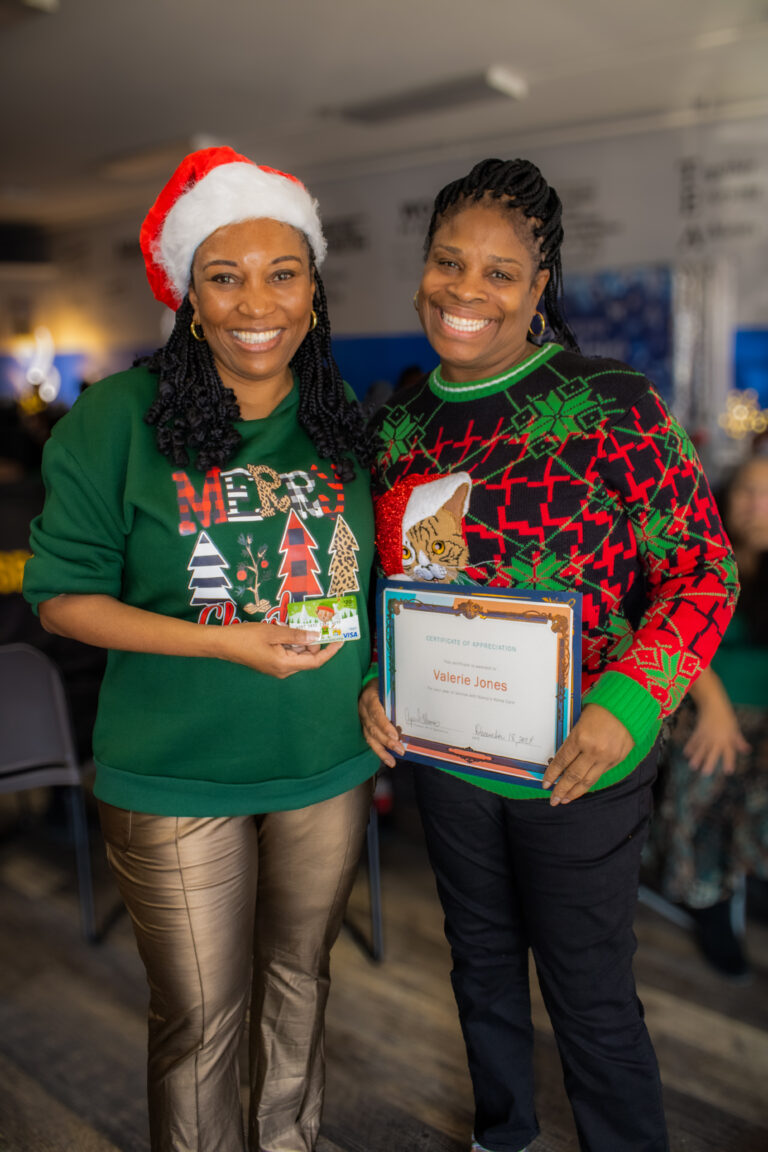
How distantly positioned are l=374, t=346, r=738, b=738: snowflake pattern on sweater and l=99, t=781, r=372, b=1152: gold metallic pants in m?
0.54

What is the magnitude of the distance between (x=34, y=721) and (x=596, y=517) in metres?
1.84

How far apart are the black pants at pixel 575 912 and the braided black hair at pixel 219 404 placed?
614 millimetres

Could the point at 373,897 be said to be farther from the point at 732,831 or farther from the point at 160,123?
the point at 160,123

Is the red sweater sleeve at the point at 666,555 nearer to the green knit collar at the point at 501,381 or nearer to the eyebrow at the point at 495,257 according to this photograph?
the green knit collar at the point at 501,381

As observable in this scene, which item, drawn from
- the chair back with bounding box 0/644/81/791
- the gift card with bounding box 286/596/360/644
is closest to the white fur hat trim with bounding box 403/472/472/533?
the gift card with bounding box 286/596/360/644

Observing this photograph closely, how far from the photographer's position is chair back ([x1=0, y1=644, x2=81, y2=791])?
2.43m

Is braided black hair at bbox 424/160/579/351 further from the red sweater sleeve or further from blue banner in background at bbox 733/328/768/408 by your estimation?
blue banner in background at bbox 733/328/768/408

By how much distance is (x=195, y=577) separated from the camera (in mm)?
1333

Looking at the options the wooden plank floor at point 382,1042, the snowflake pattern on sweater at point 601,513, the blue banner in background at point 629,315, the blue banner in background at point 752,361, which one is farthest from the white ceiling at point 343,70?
the wooden plank floor at point 382,1042

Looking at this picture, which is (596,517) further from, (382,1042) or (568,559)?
(382,1042)

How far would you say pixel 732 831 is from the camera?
223 cm

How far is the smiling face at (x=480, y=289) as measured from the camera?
1322 mm

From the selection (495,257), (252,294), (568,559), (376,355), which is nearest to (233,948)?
(568,559)

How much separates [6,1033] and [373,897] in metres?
0.98
